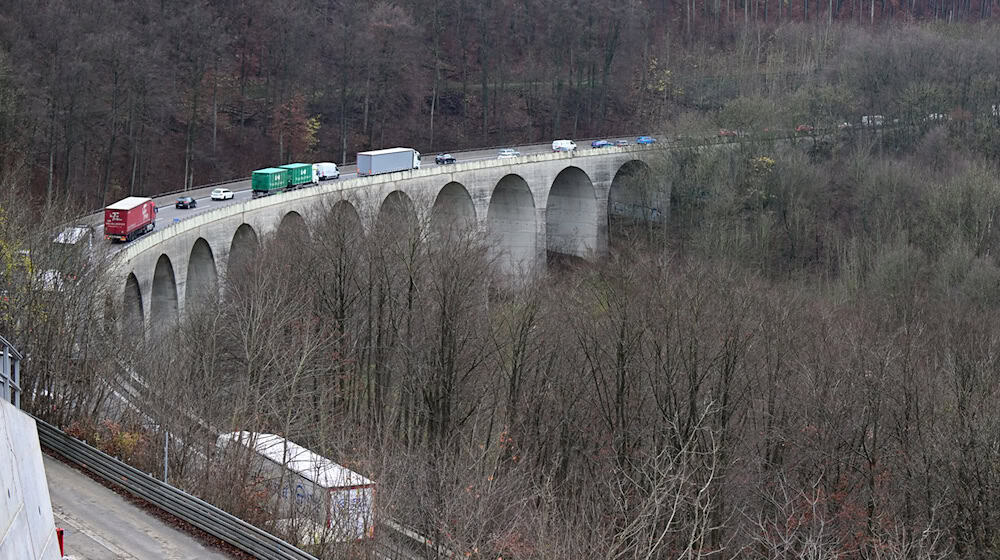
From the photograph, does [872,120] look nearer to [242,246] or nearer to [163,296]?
[242,246]

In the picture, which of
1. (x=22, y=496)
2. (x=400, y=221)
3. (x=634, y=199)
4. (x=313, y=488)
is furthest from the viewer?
(x=634, y=199)

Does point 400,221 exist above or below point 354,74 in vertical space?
below

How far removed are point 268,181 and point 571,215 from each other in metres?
30.3

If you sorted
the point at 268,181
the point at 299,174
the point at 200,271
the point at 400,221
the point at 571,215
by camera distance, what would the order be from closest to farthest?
the point at 400,221 → the point at 200,271 → the point at 268,181 → the point at 299,174 → the point at 571,215

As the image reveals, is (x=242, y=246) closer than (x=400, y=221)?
No

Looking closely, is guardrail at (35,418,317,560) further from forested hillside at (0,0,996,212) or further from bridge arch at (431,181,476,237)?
bridge arch at (431,181,476,237)

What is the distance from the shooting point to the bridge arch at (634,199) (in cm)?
7944

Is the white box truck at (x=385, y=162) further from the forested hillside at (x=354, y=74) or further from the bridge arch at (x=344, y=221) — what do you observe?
the bridge arch at (x=344, y=221)

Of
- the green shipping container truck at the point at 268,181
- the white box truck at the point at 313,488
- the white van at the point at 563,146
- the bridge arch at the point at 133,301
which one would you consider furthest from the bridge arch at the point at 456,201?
the white box truck at the point at 313,488

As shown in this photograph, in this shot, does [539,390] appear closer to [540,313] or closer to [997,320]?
[540,313]

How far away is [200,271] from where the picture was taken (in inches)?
2098

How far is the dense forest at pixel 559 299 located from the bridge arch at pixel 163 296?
11.1 feet

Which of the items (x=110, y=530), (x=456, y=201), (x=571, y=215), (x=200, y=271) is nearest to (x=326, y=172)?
(x=456, y=201)

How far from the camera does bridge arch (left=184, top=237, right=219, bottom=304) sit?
51.7m
